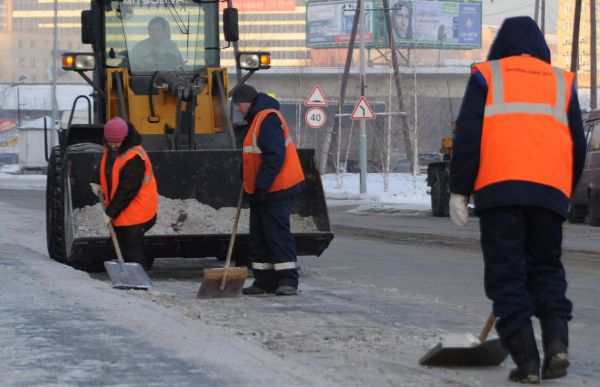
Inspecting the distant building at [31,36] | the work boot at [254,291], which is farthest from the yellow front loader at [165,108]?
the distant building at [31,36]

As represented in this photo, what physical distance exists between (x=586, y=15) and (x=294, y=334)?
15462 centimetres

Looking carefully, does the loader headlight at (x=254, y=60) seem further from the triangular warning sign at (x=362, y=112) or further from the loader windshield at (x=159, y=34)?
the triangular warning sign at (x=362, y=112)

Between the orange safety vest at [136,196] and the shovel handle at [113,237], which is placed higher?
the orange safety vest at [136,196]

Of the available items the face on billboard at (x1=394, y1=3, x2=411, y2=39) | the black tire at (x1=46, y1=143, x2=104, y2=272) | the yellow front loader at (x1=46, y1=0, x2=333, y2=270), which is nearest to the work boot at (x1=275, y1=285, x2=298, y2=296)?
the yellow front loader at (x1=46, y1=0, x2=333, y2=270)

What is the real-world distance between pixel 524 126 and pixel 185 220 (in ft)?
20.5

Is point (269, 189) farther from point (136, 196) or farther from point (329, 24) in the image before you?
point (329, 24)

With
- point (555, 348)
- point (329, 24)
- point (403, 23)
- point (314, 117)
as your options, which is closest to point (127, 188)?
point (555, 348)

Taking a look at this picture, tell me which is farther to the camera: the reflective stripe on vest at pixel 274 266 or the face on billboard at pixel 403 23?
the face on billboard at pixel 403 23

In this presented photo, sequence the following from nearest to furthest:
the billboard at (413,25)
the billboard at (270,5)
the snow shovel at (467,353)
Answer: the snow shovel at (467,353) → the billboard at (413,25) → the billboard at (270,5)

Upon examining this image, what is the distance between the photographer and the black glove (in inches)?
399

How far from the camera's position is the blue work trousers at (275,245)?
33.7 feet

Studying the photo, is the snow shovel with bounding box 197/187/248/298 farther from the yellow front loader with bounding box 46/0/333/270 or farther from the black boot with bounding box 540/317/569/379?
the black boot with bounding box 540/317/569/379

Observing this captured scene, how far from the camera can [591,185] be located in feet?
73.8

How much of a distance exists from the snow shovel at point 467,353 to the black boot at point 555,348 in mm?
278
